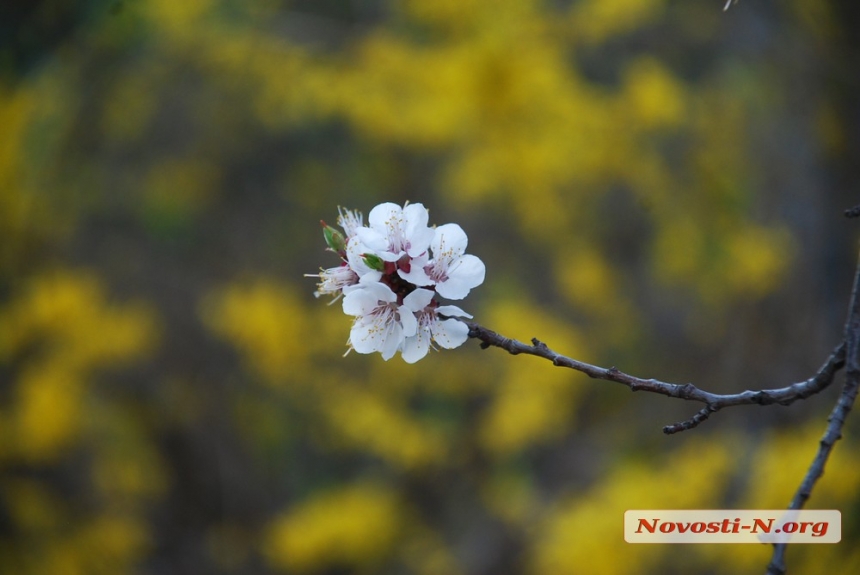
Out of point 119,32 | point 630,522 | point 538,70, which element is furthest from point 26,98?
point 630,522

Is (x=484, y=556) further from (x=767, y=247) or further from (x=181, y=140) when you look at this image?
(x=181, y=140)

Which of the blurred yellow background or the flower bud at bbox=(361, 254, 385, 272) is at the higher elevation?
the blurred yellow background

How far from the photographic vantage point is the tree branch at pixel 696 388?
2.07 feet

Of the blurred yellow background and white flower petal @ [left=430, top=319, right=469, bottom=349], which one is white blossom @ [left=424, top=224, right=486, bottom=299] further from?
the blurred yellow background

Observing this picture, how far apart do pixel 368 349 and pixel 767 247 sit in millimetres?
1829

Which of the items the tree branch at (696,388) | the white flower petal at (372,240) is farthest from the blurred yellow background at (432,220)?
the white flower petal at (372,240)

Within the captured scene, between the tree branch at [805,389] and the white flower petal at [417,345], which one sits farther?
the white flower petal at [417,345]

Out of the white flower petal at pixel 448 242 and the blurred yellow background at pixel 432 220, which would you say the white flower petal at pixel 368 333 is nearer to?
the white flower petal at pixel 448 242

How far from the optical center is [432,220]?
265 cm

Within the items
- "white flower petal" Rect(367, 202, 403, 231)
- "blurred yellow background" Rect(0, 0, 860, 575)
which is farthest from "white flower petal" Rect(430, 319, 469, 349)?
"blurred yellow background" Rect(0, 0, 860, 575)

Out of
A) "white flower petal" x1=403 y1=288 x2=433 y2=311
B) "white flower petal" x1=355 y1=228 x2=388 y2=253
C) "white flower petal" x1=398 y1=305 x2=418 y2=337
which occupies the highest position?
"white flower petal" x1=355 y1=228 x2=388 y2=253

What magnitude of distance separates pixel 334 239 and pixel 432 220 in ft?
6.33

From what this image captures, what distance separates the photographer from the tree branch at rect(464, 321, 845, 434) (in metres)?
0.63

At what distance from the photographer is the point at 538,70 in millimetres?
2289
